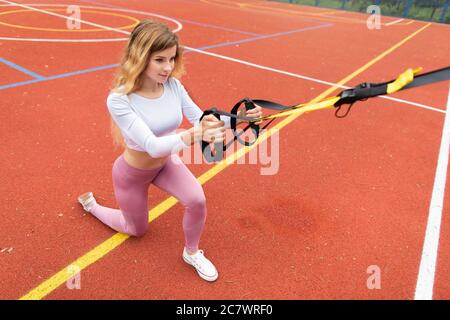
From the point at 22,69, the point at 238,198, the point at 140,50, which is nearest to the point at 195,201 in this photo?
the point at 140,50

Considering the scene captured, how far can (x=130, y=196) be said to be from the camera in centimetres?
244

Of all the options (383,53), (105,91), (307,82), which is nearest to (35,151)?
(105,91)

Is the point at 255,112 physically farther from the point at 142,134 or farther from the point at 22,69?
the point at 22,69

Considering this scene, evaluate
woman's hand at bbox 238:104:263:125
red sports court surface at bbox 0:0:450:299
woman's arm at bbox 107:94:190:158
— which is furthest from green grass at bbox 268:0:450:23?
woman's arm at bbox 107:94:190:158

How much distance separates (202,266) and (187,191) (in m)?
0.66

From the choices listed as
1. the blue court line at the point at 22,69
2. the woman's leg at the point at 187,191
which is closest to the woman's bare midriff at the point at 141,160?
the woman's leg at the point at 187,191

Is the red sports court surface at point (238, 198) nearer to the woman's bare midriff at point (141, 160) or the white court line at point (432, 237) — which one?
the white court line at point (432, 237)

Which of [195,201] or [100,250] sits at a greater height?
[195,201]

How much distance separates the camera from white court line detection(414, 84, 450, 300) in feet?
8.69

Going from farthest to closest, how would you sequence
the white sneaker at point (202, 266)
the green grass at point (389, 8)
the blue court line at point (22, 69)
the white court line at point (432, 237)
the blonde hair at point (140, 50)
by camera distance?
the green grass at point (389, 8) → the blue court line at point (22, 69) → the white court line at point (432, 237) → the white sneaker at point (202, 266) → the blonde hair at point (140, 50)

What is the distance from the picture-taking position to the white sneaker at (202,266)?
254 centimetres

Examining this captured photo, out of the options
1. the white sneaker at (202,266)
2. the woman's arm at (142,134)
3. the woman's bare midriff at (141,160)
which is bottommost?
the white sneaker at (202,266)

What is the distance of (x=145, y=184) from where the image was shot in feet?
7.98

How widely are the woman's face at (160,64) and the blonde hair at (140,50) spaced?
0.02 m
